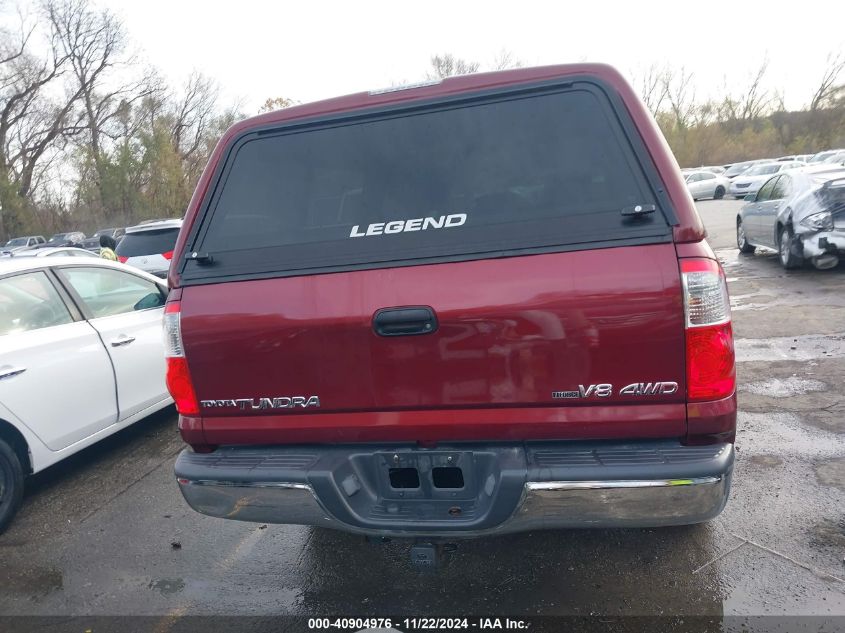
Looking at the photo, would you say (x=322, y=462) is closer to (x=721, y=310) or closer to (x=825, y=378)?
(x=721, y=310)

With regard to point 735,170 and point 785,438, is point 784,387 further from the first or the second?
point 735,170

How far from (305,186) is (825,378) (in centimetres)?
479

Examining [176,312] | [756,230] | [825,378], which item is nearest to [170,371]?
[176,312]

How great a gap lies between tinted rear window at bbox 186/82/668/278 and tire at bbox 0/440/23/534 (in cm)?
230

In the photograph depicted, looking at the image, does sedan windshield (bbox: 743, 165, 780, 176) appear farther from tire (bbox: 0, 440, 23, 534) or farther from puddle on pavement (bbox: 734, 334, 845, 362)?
tire (bbox: 0, 440, 23, 534)

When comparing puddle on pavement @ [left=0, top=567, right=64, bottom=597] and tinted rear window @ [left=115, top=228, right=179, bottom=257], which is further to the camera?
tinted rear window @ [left=115, top=228, right=179, bottom=257]

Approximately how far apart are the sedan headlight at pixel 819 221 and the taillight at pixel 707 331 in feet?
26.0

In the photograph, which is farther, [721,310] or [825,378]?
[825,378]

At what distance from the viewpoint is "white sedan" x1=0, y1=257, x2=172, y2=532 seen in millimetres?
3742

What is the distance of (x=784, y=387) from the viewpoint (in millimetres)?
4945

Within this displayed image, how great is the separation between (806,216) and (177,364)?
30.2 ft

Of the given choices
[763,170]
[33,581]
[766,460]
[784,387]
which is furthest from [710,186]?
[33,581]

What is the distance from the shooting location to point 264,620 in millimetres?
2658

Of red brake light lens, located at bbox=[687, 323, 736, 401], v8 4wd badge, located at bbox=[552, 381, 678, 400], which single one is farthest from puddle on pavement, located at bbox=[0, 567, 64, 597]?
red brake light lens, located at bbox=[687, 323, 736, 401]
